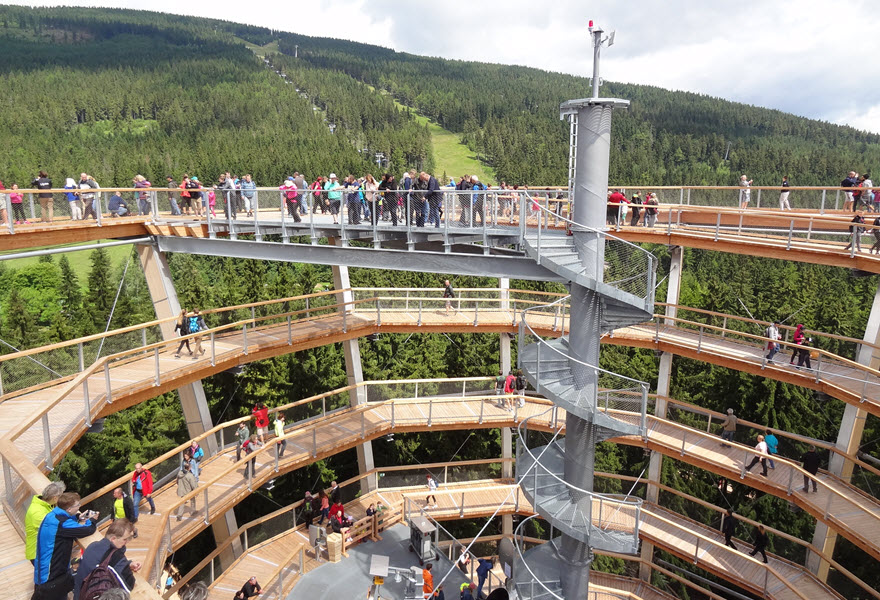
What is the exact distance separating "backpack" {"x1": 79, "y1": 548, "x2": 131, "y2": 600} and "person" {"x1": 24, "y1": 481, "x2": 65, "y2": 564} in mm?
1074

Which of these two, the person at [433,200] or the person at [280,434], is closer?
the person at [433,200]

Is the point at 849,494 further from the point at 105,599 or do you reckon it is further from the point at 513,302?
the point at 105,599

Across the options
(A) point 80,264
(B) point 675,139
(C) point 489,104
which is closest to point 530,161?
(B) point 675,139

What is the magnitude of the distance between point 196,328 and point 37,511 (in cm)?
1188

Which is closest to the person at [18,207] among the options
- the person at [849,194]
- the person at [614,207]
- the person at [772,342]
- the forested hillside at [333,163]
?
the forested hillside at [333,163]

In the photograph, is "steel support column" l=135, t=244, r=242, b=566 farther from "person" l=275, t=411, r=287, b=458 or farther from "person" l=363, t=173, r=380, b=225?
"person" l=363, t=173, r=380, b=225

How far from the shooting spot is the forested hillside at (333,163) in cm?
3303

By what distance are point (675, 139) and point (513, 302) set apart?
115081 mm

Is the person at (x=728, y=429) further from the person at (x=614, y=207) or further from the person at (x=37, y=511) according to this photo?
the person at (x=37, y=511)

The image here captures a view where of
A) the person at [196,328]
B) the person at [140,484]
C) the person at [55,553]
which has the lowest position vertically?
the person at [140,484]

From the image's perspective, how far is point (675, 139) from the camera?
125312 millimetres

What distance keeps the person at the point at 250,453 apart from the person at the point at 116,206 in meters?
7.29

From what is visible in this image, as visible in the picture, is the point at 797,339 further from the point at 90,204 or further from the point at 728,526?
the point at 90,204

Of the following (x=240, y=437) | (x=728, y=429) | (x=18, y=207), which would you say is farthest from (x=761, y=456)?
(x=18, y=207)
